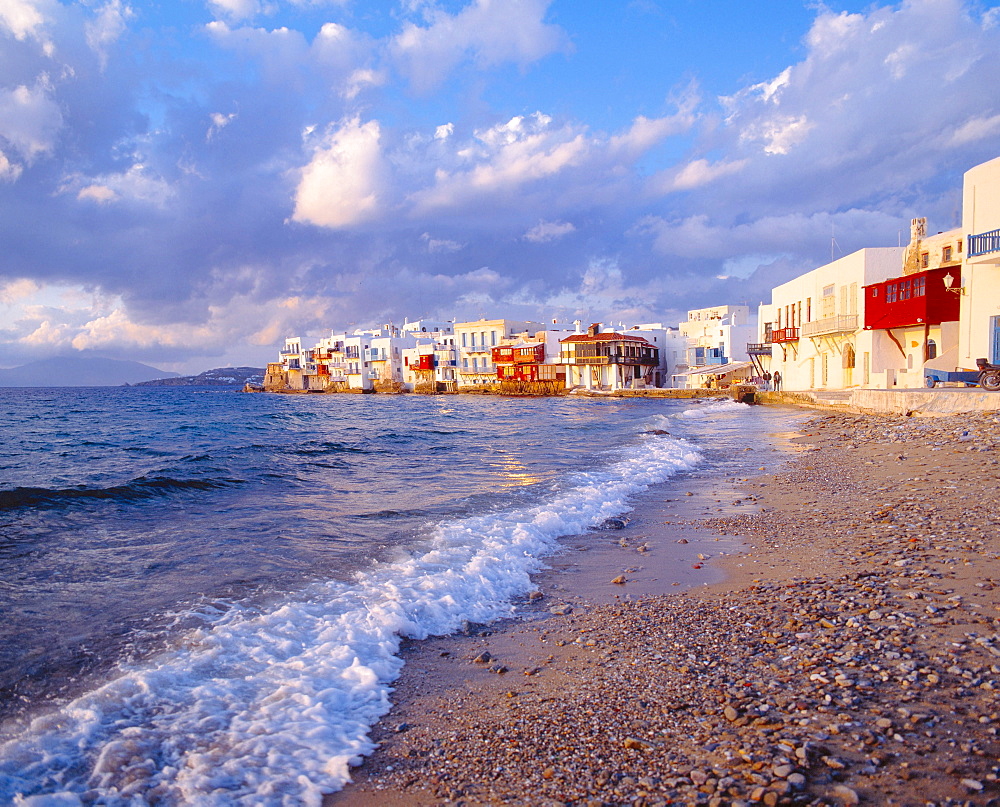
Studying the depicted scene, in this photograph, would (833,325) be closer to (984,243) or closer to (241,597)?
(984,243)

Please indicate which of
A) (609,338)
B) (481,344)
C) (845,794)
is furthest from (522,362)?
(845,794)

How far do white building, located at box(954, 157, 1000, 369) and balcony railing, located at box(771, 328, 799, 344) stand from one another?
18.1 metres

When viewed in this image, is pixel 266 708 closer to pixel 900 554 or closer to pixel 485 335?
pixel 900 554

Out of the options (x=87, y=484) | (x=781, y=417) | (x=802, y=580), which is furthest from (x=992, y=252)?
(x=87, y=484)

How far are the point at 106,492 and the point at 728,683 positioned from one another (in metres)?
13.0

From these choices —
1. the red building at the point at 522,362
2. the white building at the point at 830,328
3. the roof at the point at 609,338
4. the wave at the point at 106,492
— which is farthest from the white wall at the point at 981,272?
the red building at the point at 522,362

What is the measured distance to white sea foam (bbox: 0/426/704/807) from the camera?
329cm

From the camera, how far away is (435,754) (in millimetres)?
3416

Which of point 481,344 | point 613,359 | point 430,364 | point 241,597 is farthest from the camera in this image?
point 430,364

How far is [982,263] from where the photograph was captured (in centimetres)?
1956

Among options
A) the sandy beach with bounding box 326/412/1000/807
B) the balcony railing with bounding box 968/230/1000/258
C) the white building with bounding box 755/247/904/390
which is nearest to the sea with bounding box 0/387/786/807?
the sandy beach with bounding box 326/412/1000/807

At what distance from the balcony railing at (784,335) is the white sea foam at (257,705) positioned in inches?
1500

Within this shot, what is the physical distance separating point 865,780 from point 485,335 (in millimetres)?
79217

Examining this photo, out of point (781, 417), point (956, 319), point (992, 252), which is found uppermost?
point (992, 252)
